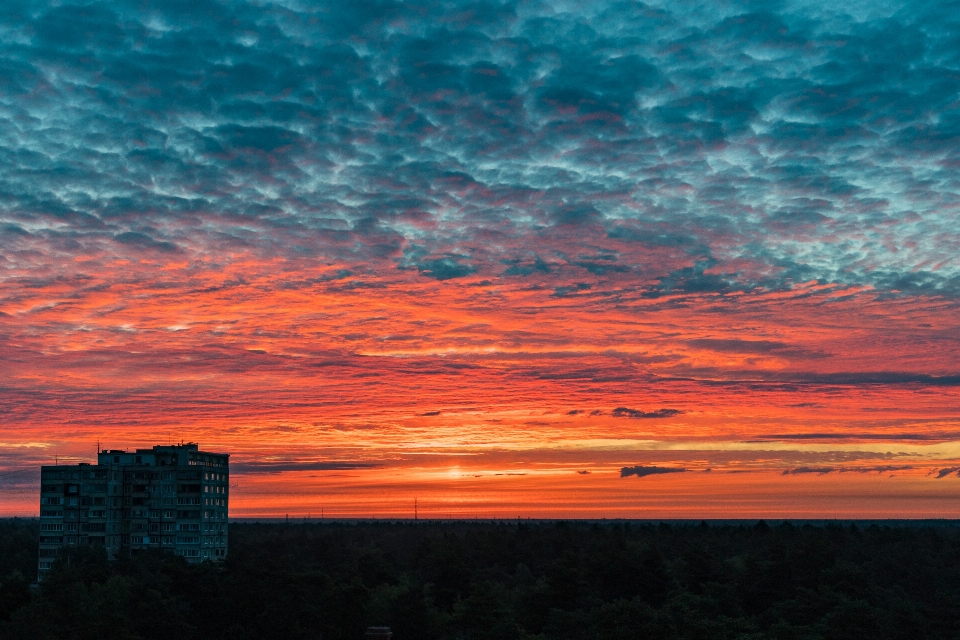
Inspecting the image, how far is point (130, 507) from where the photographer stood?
190m

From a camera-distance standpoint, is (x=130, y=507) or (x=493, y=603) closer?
(x=493, y=603)

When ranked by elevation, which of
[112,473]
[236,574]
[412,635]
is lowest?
[412,635]

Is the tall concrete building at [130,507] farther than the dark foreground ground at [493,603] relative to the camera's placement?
Yes

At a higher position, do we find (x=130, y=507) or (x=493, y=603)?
(x=130, y=507)

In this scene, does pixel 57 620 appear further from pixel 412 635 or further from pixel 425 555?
pixel 425 555

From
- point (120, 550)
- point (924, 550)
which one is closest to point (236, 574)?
point (120, 550)

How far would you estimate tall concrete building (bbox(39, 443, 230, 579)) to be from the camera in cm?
18662

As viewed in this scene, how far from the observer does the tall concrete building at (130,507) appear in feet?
612

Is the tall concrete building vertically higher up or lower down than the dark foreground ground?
higher up

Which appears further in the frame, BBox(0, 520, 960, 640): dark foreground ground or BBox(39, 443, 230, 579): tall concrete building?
BBox(39, 443, 230, 579): tall concrete building

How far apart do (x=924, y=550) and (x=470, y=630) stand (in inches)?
4980

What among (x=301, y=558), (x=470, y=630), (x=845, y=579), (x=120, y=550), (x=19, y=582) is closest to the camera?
(x=470, y=630)

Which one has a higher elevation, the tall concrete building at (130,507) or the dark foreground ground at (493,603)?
the tall concrete building at (130,507)

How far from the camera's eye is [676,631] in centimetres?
8394
